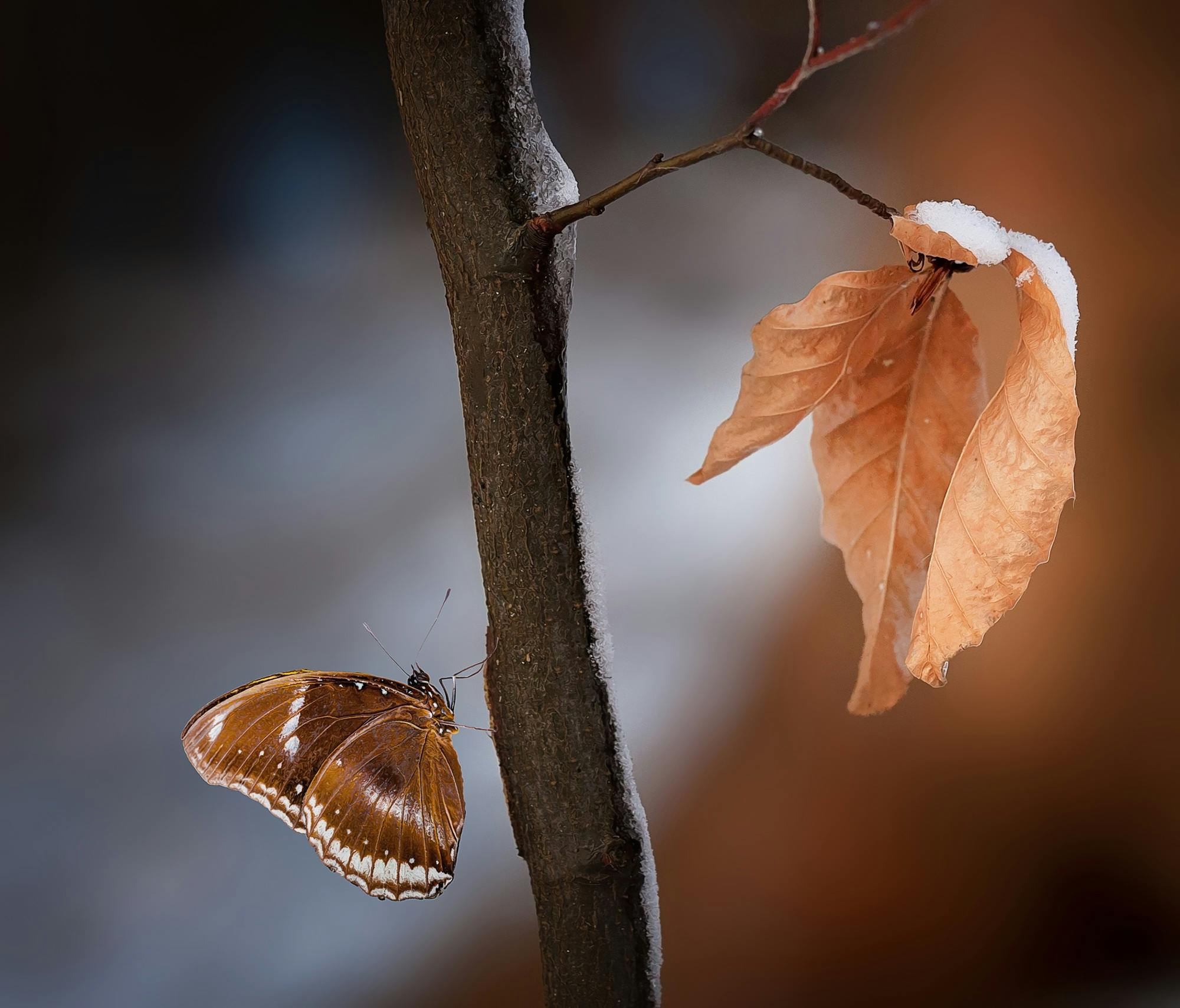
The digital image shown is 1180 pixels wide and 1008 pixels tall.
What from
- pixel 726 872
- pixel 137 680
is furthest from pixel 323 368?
pixel 726 872

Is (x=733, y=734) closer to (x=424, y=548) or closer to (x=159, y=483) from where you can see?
(x=424, y=548)

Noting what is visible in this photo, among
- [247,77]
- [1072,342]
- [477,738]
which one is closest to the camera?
[1072,342]

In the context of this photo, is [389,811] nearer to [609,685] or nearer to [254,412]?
[609,685]

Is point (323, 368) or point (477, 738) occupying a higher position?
point (323, 368)

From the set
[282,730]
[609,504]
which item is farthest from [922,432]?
[609,504]

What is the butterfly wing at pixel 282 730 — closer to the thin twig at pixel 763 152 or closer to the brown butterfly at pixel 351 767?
the brown butterfly at pixel 351 767

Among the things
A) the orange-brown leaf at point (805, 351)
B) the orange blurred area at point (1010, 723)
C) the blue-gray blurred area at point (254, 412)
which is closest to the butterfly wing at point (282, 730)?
the orange-brown leaf at point (805, 351)
